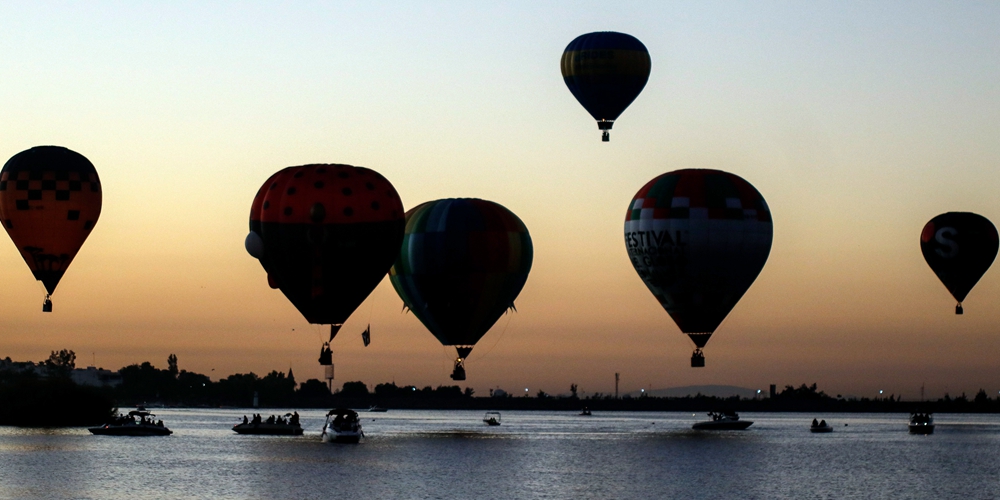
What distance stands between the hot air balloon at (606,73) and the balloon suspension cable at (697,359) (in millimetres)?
9663

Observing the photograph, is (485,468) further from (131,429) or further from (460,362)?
(131,429)

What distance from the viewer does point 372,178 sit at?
54.8 m

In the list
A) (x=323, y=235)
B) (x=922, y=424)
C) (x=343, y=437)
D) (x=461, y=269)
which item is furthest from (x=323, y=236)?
(x=922, y=424)

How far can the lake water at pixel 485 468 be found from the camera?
57750 millimetres

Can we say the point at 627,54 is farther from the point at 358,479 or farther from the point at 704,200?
the point at 358,479

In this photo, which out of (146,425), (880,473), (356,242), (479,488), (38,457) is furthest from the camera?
(146,425)

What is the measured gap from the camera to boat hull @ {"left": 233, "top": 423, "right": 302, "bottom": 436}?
322ft

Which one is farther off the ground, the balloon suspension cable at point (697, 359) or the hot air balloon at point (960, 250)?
the hot air balloon at point (960, 250)

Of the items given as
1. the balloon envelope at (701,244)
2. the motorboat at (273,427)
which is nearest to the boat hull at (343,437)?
the motorboat at (273,427)

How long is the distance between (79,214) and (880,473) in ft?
128

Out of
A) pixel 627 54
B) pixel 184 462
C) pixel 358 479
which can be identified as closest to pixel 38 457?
pixel 184 462

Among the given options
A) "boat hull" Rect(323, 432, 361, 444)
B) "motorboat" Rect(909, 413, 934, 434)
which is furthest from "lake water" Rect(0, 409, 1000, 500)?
"motorboat" Rect(909, 413, 934, 434)

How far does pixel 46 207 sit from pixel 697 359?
28295 millimetres

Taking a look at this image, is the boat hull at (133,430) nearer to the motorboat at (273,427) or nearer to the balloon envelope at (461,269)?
the motorboat at (273,427)
